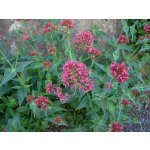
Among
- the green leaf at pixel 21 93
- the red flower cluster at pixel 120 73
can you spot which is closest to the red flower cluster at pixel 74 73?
the red flower cluster at pixel 120 73

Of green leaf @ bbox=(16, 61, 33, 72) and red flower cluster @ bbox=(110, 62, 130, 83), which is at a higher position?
green leaf @ bbox=(16, 61, 33, 72)

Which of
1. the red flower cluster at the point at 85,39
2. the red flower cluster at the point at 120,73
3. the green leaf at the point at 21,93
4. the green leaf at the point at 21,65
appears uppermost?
the red flower cluster at the point at 85,39

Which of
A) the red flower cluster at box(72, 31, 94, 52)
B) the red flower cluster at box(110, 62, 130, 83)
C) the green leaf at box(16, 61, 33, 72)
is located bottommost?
the red flower cluster at box(110, 62, 130, 83)

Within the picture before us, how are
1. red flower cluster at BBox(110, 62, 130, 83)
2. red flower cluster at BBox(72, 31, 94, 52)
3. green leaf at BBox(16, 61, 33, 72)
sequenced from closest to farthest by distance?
red flower cluster at BBox(110, 62, 130, 83), green leaf at BBox(16, 61, 33, 72), red flower cluster at BBox(72, 31, 94, 52)

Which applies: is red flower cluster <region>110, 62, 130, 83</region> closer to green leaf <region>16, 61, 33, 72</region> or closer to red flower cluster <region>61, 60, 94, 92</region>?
red flower cluster <region>61, 60, 94, 92</region>

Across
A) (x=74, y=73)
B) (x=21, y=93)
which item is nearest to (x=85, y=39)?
(x=74, y=73)

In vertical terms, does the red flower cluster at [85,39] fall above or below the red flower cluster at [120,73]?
above

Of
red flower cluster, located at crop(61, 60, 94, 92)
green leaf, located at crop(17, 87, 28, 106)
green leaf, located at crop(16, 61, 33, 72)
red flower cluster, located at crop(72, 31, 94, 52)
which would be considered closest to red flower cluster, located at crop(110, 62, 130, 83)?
red flower cluster, located at crop(61, 60, 94, 92)

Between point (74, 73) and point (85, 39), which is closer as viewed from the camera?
point (74, 73)

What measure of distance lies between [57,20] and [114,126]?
1.51 m

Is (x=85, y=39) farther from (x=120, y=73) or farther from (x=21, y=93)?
(x=21, y=93)

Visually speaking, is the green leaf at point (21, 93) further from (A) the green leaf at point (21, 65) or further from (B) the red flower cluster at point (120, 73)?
(B) the red flower cluster at point (120, 73)

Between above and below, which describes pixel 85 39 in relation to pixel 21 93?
above

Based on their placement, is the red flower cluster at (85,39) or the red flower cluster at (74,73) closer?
the red flower cluster at (74,73)
